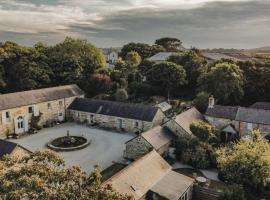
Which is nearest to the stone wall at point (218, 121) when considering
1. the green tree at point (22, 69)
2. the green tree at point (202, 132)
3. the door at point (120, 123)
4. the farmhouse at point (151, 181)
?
the green tree at point (202, 132)

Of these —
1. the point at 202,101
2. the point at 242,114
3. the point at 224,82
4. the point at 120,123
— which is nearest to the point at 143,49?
the point at 224,82

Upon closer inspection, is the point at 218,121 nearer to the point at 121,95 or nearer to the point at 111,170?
the point at 111,170

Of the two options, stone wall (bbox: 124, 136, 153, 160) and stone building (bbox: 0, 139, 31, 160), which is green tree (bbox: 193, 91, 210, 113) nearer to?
stone wall (bbox: 124, 136, 153, 160)

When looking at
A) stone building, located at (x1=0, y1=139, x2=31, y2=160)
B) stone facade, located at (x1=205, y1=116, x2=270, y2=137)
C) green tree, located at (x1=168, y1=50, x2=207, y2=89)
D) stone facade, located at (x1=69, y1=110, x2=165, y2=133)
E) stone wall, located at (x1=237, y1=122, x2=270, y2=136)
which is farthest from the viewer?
green tree, located at (x1=168, y1=50, x2=207, y2=89)

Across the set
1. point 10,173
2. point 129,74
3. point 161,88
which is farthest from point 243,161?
point 129,74

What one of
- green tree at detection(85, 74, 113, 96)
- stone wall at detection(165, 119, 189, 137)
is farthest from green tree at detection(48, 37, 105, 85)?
stone wall at detection(165, 119, 189, 137)

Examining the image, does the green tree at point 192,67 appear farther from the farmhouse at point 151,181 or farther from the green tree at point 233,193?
the green tree at point 233,193

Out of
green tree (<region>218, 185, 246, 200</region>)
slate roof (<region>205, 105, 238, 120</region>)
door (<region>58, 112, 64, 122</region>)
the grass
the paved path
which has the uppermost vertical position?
slate roof (<region>205, 105, 238, 120</region>)
